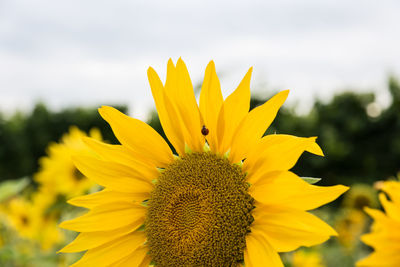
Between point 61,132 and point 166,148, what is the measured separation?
1738cm

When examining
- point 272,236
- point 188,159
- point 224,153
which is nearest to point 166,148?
point 188,159

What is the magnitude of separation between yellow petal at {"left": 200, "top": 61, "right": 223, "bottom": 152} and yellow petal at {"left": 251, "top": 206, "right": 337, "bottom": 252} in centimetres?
32

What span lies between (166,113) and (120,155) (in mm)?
223

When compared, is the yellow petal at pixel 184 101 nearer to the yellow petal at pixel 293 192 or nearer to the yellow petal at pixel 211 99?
the yellow petal at pixel 211 99

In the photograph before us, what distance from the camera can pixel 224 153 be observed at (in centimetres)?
134

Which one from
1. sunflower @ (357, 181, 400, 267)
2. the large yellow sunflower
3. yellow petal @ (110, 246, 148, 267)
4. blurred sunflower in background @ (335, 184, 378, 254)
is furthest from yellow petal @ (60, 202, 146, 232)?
blurred sunflower in background @ (335, 184, 378, 254)

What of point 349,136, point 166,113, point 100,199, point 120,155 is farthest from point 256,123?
point 349,136

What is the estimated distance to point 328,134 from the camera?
1691cm

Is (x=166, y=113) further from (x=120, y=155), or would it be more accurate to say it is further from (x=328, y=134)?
(x=328, y=134)

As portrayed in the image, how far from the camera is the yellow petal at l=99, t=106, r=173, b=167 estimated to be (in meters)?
1.38

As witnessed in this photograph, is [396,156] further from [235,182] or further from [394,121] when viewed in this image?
[235,182]

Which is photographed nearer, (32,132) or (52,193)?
(52,193)

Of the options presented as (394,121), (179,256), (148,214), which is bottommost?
(394,121)

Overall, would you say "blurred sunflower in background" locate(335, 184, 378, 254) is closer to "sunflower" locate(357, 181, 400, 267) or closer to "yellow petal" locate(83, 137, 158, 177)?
"sunflower" locate(357, 181, 400, 267)
